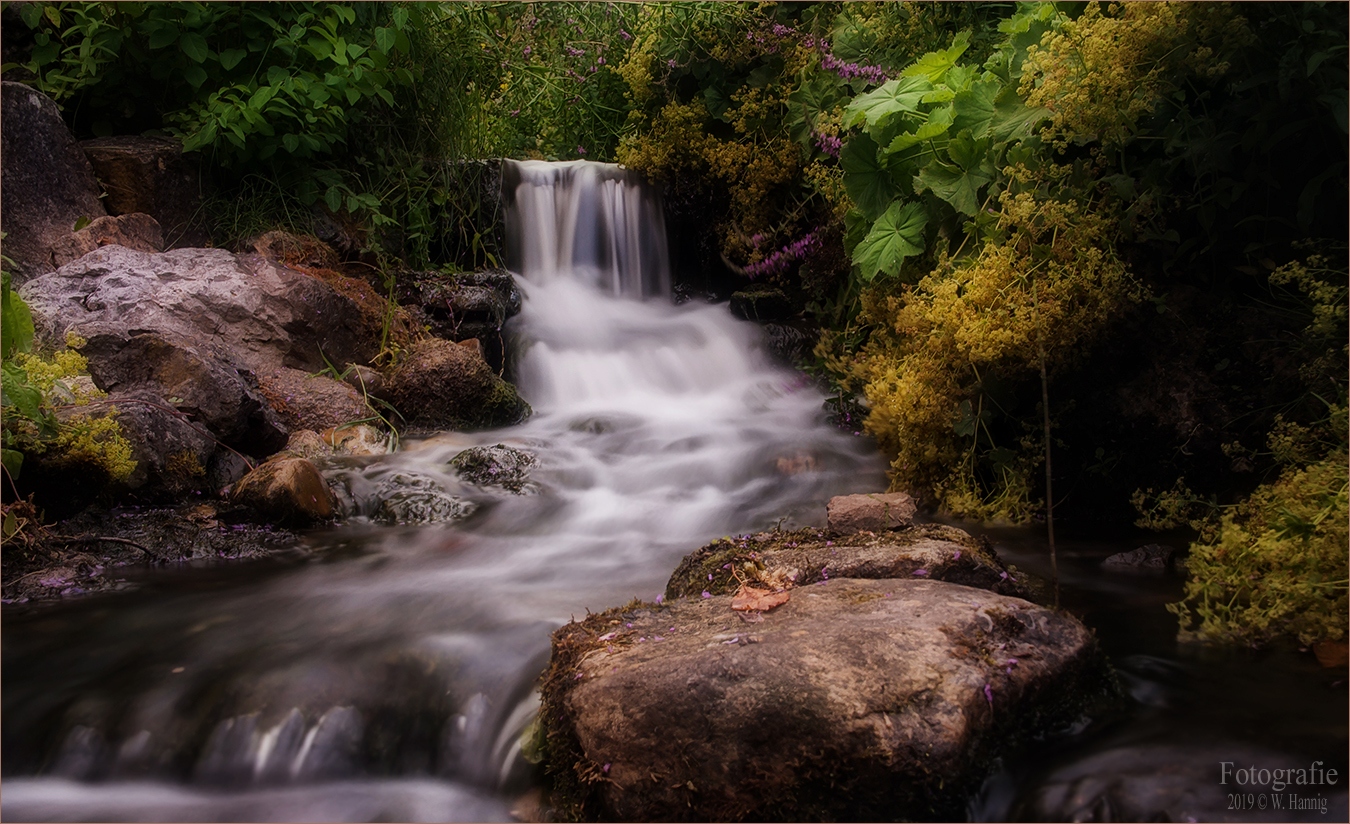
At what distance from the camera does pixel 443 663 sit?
9.38 feet

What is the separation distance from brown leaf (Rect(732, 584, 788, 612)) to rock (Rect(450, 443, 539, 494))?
234cm

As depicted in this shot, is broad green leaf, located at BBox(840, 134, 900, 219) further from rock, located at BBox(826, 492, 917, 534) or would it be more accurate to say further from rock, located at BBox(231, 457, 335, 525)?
rock, located at BBox(231, 457, 335, 525)

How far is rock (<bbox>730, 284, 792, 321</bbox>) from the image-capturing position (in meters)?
6.82

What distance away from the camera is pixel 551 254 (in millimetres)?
7496

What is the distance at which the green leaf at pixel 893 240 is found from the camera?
13.9 feet

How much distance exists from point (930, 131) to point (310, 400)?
Answer: 367 cm

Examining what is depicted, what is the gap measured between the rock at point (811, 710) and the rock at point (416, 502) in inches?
84.8

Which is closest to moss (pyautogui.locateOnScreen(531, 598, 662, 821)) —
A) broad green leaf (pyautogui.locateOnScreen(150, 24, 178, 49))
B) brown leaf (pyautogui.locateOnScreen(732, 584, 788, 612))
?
brown leaf (pyautogui.locateOnScreen(732, 584, 788, 612))

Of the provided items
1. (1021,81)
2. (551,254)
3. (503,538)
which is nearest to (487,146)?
(551,254)

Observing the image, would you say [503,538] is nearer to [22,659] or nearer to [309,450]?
[309,450]

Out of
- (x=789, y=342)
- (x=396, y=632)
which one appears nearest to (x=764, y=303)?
(x=789, y=342)

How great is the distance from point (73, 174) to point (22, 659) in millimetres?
4118

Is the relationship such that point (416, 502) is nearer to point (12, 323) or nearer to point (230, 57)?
point (12, 323)

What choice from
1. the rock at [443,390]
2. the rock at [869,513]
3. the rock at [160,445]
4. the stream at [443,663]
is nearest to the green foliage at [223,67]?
the rock at [443,390]
